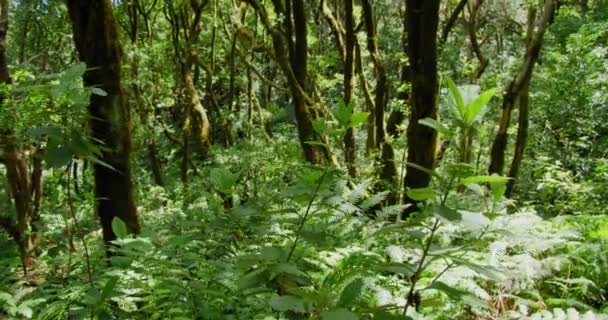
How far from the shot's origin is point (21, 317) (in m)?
2.82

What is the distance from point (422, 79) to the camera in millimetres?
4125

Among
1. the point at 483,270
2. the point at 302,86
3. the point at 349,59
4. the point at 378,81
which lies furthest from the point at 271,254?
the point at 349,59

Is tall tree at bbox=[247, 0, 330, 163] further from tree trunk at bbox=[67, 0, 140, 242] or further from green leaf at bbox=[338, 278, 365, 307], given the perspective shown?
green leaf at bbox=[338, 278, 365, 307]

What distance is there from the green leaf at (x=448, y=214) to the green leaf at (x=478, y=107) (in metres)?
0.23

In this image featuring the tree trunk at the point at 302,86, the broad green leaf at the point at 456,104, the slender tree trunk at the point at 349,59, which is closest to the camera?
the broad green leaf at the point at 456,104

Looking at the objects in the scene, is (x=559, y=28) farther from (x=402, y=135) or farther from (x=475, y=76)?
(x=402, y=135)

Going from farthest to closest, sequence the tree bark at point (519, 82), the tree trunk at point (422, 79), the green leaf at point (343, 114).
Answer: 1. the tree bark at point (519, 82)
2. the tree trunk at point (422, 79)
3. the green leaf at point (343, 114)

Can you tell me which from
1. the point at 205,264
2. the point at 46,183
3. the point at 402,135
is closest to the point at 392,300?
the point at 205,264

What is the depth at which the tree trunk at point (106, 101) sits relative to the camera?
337 centimetres

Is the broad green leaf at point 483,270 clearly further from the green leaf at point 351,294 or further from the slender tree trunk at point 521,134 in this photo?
the slender tree trunk at point 521,134

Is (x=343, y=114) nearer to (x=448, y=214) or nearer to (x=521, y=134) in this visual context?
(x=448, y=214)

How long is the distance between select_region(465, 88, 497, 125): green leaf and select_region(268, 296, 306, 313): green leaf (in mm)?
632

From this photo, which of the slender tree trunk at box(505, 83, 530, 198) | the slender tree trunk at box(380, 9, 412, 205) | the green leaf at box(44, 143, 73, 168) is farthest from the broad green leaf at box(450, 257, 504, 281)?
the slender tree trunk at box(505, 83, 530, 198)

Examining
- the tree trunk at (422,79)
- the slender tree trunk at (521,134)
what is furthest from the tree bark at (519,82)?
A: the tree trunk at (422,79)
